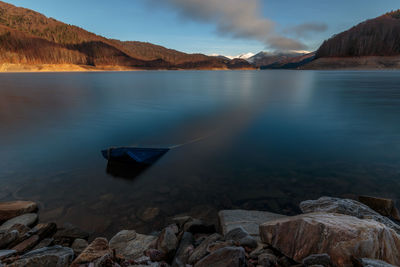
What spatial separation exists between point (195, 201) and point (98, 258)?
9.49ft

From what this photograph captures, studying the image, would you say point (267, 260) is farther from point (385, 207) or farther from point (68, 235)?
point (68, 235)

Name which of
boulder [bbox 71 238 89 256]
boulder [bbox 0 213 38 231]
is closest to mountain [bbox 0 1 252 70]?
boulder [bbox 0 213 38 231]

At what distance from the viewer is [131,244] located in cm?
404

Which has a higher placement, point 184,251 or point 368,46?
point 368,46

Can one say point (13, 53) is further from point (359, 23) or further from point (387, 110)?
point (359, 23)

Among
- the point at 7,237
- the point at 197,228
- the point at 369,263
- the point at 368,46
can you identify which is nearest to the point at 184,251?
the point at 197,228

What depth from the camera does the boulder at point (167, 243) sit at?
3617mm

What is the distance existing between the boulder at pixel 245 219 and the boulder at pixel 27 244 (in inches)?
146

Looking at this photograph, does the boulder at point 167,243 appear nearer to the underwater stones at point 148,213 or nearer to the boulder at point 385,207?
the underwater stones at point 148,213

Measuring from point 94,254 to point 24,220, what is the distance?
101 inches

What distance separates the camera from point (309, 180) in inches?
261

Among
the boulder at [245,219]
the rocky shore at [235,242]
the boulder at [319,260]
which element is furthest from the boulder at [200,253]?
the boulder at [319,260]

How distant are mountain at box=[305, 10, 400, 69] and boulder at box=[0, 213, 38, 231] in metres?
146

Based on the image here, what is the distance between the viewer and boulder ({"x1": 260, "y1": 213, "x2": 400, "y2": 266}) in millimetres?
2775
